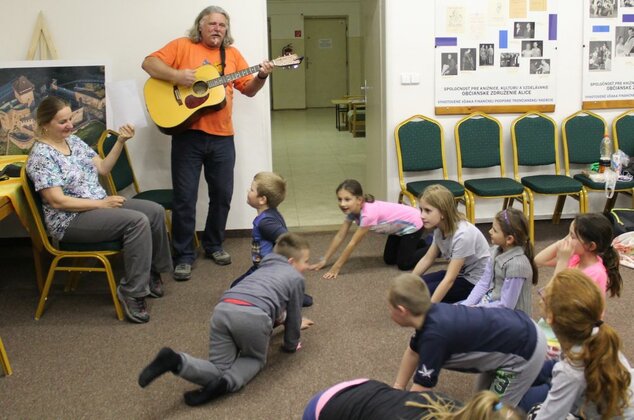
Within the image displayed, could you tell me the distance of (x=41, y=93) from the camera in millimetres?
4984

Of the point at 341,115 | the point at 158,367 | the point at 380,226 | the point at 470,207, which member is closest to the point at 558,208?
the point at 470,207

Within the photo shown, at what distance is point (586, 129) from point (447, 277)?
2.57m

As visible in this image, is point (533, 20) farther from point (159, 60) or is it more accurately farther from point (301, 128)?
point (301, 128)

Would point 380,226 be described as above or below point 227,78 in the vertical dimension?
below

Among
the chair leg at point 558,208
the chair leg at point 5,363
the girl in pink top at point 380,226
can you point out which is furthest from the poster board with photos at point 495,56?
the chair leg at point 5,363

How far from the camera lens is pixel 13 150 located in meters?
4.98

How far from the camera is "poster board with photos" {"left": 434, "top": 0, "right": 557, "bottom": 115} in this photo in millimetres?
5277

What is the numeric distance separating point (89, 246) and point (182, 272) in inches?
31.6

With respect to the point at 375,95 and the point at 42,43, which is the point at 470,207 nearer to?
the point at 375,95

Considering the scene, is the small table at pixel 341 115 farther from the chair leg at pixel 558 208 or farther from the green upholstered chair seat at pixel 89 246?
the green upholstered chair seat at pixel 89 246

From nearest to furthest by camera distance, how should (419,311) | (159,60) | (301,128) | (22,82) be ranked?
1. (419,311)
2. (159,60)
3. (22,82)
4. (301,128)

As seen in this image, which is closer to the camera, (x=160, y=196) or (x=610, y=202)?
(x=160, y=196)

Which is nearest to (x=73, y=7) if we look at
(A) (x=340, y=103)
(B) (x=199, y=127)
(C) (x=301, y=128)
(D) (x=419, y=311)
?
(B) (x=199, y=127)

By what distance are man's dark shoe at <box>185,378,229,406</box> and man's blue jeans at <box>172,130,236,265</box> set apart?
1.78 meters
